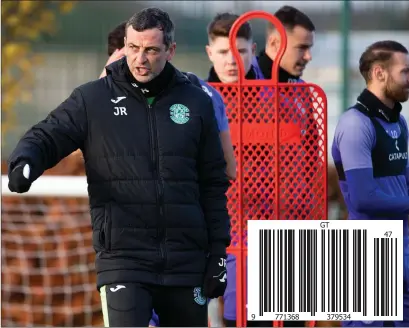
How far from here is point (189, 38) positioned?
441 inches

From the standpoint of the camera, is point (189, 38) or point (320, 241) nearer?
point (320, 241)

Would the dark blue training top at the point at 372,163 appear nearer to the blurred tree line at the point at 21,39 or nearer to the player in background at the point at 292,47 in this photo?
the player in background at the point at 292,47

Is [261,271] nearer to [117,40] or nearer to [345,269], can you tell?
[345,269]

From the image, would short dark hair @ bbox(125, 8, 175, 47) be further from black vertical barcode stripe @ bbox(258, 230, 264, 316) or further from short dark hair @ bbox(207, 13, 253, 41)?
short dark hair @ bbox(207, 13, 253, 41)

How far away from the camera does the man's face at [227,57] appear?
21.8 ft

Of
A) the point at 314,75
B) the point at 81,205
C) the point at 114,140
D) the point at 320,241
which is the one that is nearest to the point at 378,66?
the point at 320,241

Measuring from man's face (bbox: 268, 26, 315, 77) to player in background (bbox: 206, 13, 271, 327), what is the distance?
0.59ft

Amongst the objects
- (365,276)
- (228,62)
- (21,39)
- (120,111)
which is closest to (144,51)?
(120,111)

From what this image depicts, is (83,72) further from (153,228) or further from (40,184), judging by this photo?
(153,228)

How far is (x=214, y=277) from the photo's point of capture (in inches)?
195

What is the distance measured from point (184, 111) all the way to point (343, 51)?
18.7 ft

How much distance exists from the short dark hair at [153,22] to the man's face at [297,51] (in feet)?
5.80

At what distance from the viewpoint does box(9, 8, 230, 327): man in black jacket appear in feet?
16.0

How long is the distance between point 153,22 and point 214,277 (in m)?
0.93
